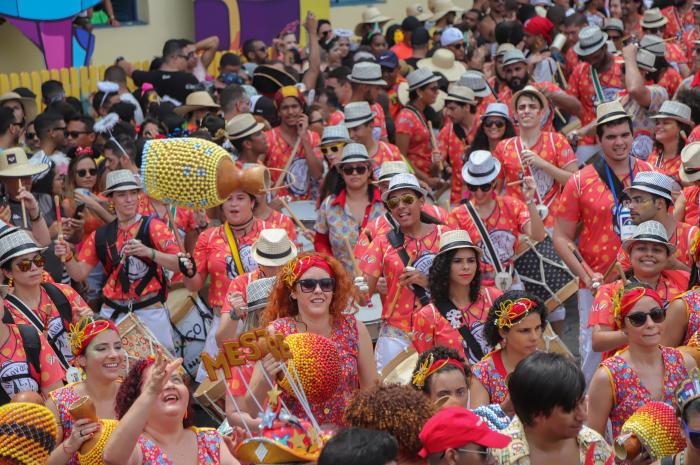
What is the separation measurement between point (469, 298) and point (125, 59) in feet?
36.0

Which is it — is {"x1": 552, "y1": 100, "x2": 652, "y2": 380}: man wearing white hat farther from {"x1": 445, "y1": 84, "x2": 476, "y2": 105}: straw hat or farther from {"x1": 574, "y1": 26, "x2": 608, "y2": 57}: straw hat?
{"x1": 574, "y1": 26, "x2": 608, "y2": 57}: straw hat

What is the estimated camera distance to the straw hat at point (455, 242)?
7691 millimetres

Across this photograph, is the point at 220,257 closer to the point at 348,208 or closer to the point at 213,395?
the point at 348,208

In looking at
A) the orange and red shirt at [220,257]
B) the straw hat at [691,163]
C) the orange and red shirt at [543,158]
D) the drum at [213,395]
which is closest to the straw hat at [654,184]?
the straw hat at [691,163]

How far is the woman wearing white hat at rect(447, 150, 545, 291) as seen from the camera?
355 inches

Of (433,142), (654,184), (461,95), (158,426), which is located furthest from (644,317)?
(433,142)

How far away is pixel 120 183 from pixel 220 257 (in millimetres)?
972

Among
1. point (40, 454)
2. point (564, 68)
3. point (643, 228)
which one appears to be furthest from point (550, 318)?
point (564, 68)

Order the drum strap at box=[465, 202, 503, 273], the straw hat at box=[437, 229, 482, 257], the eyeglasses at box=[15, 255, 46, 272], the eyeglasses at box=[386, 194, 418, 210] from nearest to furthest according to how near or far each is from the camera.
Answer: the straw hat at box=[437, 229, 482, 257] → the eyeglasses at box=[15, 255, 46, 272] → the eyeglasses at box=[386, 194, 418, 210] → the drum strap at box=[465, 202, 503, 273]

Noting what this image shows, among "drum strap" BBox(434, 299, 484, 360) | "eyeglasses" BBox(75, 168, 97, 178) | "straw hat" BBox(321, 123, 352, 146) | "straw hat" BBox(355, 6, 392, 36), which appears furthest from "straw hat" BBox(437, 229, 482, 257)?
"straw hat" BBox(355, 6, 392, 36)

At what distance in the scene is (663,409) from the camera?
5.35m

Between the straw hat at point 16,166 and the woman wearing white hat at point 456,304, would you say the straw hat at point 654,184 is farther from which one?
the straw hat at point 16,166

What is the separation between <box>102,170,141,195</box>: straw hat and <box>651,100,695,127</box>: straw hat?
3.96 m

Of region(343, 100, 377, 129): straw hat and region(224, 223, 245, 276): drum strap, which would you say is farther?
region(343, 100, 377, 129): straw hat
